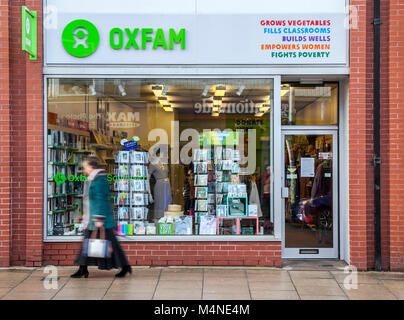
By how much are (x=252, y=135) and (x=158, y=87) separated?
1.93 meters

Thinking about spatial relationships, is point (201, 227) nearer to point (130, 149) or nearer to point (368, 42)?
point (130, 149)

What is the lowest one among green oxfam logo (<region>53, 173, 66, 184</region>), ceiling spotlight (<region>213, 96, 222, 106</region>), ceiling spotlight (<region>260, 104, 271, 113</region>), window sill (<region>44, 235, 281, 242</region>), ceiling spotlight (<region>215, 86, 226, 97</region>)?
window sill (<region>44, 235, 281, 242</region>)

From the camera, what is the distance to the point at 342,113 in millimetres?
9414

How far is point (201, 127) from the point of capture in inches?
381

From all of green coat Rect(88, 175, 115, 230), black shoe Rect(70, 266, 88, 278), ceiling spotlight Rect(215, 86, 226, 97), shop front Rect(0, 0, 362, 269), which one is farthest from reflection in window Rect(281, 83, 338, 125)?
black shoe Rect(70, 266, 88, 278)

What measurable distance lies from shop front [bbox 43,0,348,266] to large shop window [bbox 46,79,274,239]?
21 mm

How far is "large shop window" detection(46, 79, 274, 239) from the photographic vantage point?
9.19 meters

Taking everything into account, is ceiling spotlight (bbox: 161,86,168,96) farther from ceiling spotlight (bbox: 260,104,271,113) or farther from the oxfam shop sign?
ceiling spotlight (bbox: 260,104,271,113)

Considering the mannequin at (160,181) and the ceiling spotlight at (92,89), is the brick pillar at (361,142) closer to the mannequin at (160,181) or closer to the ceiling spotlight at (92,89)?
the mannequin at (160,181)

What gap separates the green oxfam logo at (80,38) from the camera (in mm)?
8891

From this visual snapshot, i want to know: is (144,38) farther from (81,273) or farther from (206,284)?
(206,284)

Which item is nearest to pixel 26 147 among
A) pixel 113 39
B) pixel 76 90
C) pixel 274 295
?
pixel 76 90
